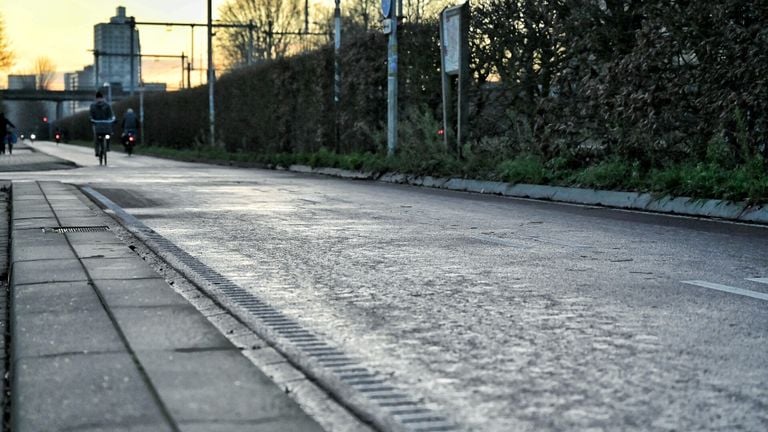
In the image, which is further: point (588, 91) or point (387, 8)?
point (387, 8)

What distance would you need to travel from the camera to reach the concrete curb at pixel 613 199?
11.2 meters

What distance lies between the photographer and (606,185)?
1393cm

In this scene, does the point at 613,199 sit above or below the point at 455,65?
below

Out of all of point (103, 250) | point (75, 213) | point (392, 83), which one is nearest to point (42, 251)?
point (103, 250)

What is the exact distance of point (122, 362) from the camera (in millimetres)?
4203

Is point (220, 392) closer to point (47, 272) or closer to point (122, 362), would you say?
point (122, 362)

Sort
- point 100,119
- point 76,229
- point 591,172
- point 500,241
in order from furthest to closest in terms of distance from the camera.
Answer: point 100,119 → point 591,172 → point 76,229 → point 500,241

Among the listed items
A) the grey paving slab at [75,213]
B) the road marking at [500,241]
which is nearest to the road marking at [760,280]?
the road marking at [500,241]

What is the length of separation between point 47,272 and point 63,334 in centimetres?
191

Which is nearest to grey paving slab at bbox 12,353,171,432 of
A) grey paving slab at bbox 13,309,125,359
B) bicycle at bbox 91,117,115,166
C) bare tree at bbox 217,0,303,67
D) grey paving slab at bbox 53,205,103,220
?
grey paving slab at bbox 13,309,125,359

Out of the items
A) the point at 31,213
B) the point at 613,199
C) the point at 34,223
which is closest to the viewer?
the point at 34,223

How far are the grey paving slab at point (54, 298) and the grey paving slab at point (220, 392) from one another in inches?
45.5

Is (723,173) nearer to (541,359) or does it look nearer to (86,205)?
(86,205)

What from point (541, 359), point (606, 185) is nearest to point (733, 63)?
point (606, 185)
